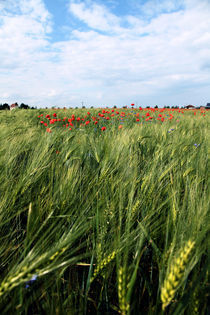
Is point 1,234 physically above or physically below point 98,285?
above

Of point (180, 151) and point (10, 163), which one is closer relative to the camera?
point (10, 163)

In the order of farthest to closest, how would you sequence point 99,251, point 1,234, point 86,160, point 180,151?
1. point 180,151
2. point 86,160
3. point 1,234
4. point 99,251

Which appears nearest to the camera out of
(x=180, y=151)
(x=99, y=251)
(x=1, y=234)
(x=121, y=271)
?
(x=121, y=271)

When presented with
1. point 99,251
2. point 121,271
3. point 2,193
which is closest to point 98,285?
point 99,251

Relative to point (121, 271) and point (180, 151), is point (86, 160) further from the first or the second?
point (121, 271)

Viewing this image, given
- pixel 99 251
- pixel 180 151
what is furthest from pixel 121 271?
pixel 180 151

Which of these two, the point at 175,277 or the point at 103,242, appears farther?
the point at 103,242

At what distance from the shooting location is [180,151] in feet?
5.26

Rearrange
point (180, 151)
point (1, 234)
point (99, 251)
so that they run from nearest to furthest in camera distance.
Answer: point (99, 251), point (1, 234), point (180, 151)

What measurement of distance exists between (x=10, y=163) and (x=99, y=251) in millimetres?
799

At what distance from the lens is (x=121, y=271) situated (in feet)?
1.65

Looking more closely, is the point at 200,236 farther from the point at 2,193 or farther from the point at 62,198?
the point at 2,193

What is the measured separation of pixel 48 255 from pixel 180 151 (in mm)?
1326

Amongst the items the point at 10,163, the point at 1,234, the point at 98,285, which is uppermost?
the point at 10,163
